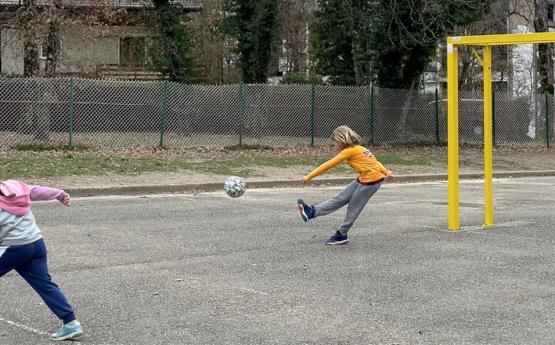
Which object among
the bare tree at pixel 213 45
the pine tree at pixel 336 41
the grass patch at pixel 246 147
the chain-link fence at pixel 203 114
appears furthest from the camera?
the bare tree at pixel 213 45

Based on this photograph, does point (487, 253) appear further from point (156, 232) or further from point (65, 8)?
point (65, 8)

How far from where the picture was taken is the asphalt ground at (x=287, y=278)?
643 cm

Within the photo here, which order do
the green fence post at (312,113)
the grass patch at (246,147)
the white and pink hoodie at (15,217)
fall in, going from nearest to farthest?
the white and pink hoodie at (15,217) < the grass patch at (246,147) < the green fence post at (312,113)

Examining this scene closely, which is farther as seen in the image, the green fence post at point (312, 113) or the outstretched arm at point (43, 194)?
the green fence post at point (312, 113)

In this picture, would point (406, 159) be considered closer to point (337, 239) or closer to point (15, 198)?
point (337, 239)

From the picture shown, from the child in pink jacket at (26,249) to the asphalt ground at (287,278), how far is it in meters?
0.24

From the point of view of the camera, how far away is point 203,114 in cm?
2558

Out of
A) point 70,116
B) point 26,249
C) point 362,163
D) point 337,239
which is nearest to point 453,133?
point 362,163

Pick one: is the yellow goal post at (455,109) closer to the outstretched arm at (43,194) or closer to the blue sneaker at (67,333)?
the outstretched arm at (43,194)

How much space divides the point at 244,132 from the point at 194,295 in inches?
716

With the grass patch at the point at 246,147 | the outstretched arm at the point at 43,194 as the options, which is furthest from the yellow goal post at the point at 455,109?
the grass patch at the point at 246,147

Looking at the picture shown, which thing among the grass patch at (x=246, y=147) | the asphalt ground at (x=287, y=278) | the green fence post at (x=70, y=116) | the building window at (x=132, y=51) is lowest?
the asphalt ground at (x=287, y=278)

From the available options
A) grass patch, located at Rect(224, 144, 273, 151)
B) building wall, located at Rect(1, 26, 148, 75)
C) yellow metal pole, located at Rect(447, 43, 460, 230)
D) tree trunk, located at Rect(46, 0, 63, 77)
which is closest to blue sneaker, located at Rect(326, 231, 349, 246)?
yellow metal pole, located at Rect(447, 43, 460, 230)

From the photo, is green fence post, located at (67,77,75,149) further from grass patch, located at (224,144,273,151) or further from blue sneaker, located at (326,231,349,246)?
blue sneaker, located at (326,231,349,246)
